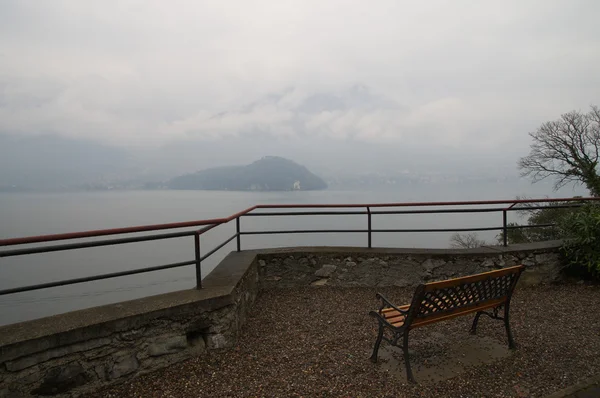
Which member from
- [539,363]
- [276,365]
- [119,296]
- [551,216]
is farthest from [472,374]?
[119,296]

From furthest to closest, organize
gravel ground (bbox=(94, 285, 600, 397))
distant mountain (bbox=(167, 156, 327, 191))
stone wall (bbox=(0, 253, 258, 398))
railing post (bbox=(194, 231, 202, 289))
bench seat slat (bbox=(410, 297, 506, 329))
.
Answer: distant mountain (bbox=(167, 156, 327, 191)), railing post (bbox=(194, 231, 202, 289)), bench seat slat (bbox=(410, 297, 506, 329)), gravel ground (bbox=(94, 285, 600, 397)), stone wall (bbox=(0, 253, 258, 398))

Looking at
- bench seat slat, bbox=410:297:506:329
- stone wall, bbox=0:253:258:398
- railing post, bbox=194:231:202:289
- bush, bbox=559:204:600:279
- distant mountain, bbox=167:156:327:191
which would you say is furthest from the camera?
distant mountain, bbox=167:156:327:191

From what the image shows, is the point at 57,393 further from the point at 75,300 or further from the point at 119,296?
the point at 75,300

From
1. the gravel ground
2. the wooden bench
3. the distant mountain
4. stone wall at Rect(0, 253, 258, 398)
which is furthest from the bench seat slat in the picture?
the distant mountain

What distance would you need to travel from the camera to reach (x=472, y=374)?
2641 millimetres

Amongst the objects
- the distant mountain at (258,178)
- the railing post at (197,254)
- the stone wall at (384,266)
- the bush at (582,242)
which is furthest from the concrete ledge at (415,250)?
the distant mountain at (258,178)

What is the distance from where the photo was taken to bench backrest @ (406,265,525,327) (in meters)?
2.49

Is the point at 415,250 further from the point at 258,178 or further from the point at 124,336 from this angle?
the point at 258,178

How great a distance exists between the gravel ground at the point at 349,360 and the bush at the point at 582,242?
77 cm

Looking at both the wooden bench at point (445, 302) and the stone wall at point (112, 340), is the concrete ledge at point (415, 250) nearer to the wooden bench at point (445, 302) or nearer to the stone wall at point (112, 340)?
the stone wall at point (112, 340)

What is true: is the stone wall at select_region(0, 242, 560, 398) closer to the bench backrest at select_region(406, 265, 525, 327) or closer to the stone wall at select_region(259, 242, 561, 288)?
the stone wall at select_region(259, 242, 561, 288)

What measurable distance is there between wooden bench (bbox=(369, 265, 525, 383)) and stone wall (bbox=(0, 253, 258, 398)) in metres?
1.38

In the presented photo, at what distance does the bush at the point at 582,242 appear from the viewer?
4723mm

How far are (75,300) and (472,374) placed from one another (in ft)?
90.4
